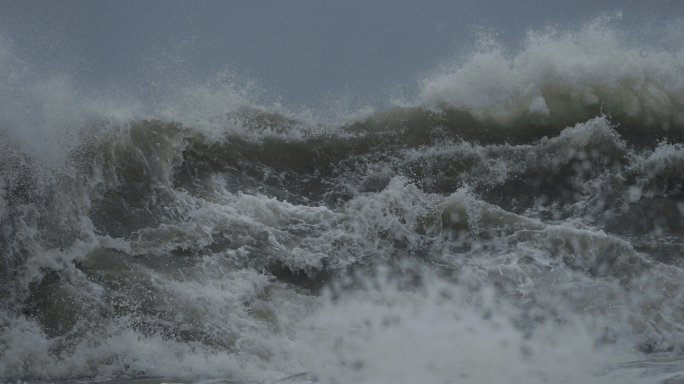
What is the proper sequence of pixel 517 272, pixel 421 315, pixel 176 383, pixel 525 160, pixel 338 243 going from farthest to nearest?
pixel 525 160 → pixel 338 243 → pixel 517 272 → pixel 421 315 → pixel 176 383

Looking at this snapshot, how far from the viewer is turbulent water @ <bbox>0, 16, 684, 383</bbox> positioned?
329 centimetres

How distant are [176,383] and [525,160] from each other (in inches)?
142

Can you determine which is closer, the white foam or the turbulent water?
the turbulent water

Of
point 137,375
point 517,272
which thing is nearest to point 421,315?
point 517,272

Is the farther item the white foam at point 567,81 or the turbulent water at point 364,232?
the white foam at point 567,81

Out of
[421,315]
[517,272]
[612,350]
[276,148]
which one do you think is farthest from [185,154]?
[612,350]

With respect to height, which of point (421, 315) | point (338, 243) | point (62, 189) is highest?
point (62, 189)

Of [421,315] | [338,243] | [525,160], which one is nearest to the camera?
[421,315]

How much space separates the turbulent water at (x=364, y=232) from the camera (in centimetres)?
329

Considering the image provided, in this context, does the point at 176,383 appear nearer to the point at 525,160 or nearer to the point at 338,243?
the point at 338,243

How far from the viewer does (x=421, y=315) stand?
3.53 metres

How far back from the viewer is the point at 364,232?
14.6 ft

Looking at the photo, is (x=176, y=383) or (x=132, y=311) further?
(x=132, y=311)

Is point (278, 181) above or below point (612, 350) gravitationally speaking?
above
